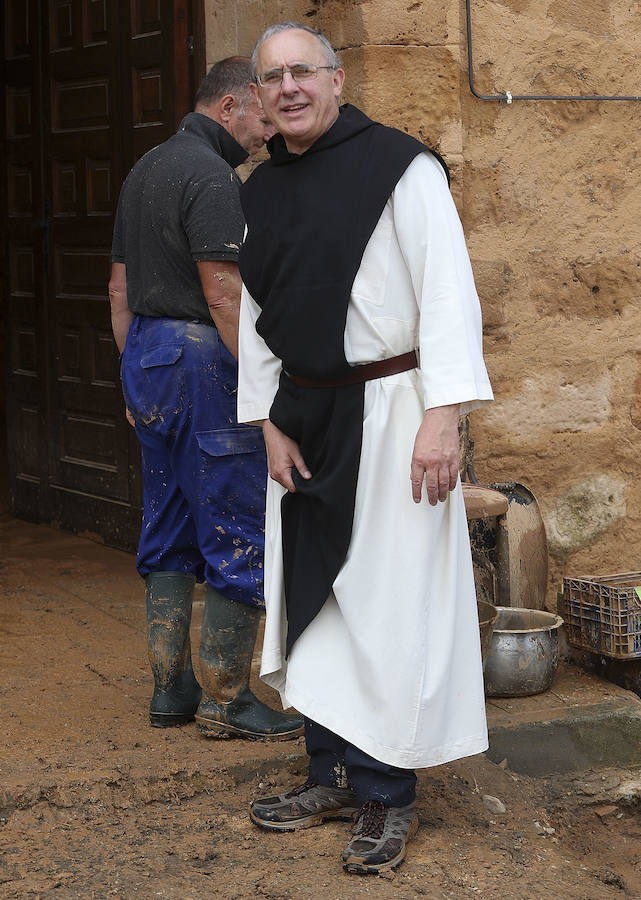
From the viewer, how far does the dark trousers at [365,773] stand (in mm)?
2982

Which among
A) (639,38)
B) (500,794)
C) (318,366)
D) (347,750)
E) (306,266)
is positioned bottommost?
(500,794)

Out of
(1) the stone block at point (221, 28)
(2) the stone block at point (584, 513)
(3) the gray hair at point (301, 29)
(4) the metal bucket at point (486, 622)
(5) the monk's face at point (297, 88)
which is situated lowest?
(4) the metal bucket at point (486, 622)

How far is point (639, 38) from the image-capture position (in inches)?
190

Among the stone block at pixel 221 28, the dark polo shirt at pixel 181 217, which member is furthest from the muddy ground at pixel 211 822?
the stone block at pixel 221 28

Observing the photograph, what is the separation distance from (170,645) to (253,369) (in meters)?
1.04

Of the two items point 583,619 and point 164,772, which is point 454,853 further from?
point 583,619

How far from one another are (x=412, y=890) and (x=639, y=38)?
11.5 ft

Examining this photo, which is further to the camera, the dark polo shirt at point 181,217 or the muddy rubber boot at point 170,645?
the muddy rubber boot at point 170,645

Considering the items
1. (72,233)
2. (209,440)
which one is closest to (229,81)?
(209,440)

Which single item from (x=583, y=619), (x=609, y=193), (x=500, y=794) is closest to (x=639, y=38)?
(x=609, y=193)

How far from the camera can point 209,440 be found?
3.54 m

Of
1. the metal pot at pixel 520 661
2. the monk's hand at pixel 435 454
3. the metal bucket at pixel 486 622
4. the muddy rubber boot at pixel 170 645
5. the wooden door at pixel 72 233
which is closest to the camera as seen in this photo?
the monk's hand at pixel 435 454

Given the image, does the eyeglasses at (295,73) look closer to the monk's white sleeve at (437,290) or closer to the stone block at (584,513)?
the monk's white sleeve at (437,290)

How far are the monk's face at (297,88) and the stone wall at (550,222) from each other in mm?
1597
